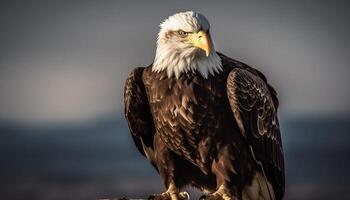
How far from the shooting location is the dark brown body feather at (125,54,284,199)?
5.98 metres

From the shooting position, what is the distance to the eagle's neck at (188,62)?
6.04 m

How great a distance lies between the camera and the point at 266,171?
21.0ft

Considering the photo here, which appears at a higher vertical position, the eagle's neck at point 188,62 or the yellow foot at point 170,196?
the eagle's neck at point 188,62

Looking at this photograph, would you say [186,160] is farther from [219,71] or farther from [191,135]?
[219,71]

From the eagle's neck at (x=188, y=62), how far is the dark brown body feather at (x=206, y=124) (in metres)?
0.07

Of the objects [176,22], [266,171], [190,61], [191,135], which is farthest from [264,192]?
[176,22]

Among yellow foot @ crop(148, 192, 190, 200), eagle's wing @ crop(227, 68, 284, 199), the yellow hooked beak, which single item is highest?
the yellow hooked beak

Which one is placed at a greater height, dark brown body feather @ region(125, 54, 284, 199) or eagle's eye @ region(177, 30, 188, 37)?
eagle's eye @ region(177, 30, 188, 37)

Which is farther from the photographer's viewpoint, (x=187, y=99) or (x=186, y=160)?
(x=186, y=160)

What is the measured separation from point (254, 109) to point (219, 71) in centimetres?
57

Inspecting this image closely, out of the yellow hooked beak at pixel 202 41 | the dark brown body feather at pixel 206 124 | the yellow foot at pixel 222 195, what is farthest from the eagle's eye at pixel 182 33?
the yellow foot at pixel 222 195

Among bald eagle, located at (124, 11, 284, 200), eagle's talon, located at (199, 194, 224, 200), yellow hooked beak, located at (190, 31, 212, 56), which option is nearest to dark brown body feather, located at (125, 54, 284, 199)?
bald eagle, located at (124, 11, 284, 200)

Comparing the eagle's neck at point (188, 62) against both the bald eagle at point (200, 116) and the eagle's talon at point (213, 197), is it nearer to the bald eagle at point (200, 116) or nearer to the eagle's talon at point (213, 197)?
the bald eagle at point (200, 116)

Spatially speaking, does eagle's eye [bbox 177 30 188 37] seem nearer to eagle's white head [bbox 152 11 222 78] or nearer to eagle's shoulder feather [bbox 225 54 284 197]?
eagle's white head [bbox 152 11 222 78]
